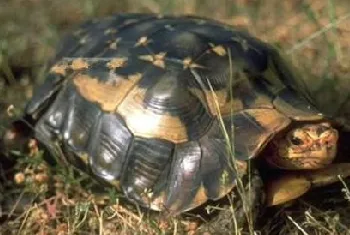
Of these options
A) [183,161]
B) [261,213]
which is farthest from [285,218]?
[183,161]

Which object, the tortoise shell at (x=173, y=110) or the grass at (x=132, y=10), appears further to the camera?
the grass at (x=132, y=10)

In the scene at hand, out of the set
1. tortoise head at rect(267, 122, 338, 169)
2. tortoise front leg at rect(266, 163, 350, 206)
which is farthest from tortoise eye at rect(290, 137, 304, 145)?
tortoise front leg at rect(266, 163, 350, 206)

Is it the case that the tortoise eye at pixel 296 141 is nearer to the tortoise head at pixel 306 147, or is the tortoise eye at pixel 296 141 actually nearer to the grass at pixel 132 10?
the tortoise head at pixel 306 147

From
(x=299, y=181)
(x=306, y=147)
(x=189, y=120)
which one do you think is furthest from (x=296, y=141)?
(x=189, y=120)

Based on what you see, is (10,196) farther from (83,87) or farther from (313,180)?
(313,180)

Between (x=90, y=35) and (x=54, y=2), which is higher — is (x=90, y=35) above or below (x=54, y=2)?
above

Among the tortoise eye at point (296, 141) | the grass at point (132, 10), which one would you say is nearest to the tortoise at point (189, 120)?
the tortoise eye at point (296, 141)

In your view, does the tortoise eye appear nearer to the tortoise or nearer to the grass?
the tortoise
